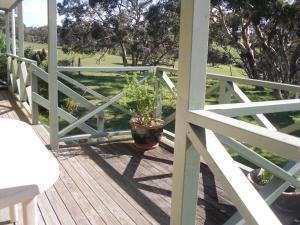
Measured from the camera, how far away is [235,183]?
1174 millimetres

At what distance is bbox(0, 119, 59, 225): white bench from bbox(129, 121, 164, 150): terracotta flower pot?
6.08 feet

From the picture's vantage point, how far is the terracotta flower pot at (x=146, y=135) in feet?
12.5

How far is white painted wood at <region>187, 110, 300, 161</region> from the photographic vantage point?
0.98 meters

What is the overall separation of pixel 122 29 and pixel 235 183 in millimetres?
14358

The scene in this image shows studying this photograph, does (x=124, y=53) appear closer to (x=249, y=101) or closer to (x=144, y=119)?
(x=144, y=119)

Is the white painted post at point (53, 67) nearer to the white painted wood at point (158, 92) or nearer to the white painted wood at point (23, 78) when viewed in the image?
the white painted wood at point (158, 92)

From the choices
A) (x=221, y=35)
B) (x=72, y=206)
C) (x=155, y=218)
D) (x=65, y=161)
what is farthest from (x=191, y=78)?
(x=221, y=35)

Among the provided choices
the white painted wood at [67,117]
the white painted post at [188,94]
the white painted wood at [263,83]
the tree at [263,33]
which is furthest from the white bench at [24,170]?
the tree at [263,33]

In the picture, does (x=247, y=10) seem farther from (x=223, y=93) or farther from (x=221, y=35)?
(x=223, y=93)

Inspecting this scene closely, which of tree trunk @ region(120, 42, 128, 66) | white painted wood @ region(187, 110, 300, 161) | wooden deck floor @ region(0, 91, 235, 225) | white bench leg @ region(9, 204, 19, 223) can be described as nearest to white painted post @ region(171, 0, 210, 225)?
white painted wood @ region(187, 110, 300, 161)

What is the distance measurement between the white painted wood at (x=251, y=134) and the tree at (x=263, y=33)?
8500 millimetres

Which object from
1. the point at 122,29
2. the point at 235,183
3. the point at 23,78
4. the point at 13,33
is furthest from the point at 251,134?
the point at 122,29

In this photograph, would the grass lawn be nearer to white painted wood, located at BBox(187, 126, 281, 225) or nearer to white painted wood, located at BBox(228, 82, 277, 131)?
white painted wood, located at BBox(228, 82, 277, 131)

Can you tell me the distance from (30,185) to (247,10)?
31.3ft
